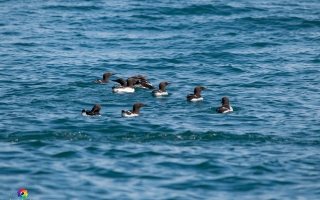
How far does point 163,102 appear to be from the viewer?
2461cm

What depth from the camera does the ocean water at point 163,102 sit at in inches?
663

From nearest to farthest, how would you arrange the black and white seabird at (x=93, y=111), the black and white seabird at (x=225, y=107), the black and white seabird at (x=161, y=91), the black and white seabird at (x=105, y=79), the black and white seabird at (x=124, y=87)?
the black and white seabird at (x=93, y=111), the black and white seabird at (x=225, y=107), the black and white seabird at (x=161, y=91), the black and white seabird at (x=124, y=87), the black and white seabird at (x=105, y=79)

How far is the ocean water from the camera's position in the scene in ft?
55.3

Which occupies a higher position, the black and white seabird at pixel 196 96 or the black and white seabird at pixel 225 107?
the black and white seabird at pixel 196 96

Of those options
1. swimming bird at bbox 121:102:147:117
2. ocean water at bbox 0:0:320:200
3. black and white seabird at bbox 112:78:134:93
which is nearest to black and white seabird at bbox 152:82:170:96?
ocean water at bbox 0:0:320:200

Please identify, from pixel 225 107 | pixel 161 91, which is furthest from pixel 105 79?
pixel 225 107

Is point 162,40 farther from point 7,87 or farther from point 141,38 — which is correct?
point 7,87

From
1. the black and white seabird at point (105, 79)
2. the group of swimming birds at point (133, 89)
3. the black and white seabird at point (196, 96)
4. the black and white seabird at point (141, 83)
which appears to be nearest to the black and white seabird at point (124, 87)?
the group of swimming birds at point (133, 89)

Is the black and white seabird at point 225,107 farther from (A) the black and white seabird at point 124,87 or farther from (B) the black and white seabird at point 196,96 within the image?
(A) the black and white seabird at point 124,87

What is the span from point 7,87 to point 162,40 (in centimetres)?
1214

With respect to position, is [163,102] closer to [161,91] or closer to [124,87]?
[161,91]

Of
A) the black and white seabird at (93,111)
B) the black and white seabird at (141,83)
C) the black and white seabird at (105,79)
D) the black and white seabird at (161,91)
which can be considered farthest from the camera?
the black and white seabird at (105,79)

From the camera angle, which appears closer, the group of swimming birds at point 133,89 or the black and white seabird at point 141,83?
the group of swimming birds at point 133,89

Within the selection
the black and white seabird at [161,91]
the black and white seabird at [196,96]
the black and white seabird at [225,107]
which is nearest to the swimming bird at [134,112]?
the black and white seabird at [196,96]
